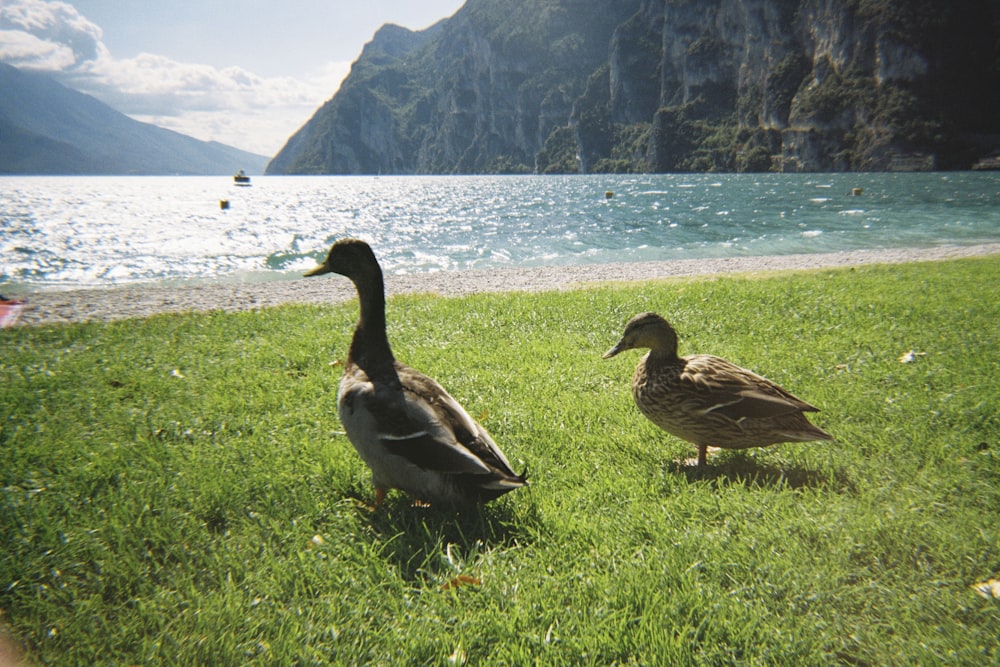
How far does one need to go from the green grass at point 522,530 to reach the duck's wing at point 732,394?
19.9 inches

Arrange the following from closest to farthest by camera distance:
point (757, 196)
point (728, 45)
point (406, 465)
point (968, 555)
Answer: point (968, 555) < point (406, 465) < point (757, 196) < point (728, 45)

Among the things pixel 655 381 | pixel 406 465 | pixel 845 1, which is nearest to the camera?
pixel 406 465

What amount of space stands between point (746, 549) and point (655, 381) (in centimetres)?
140

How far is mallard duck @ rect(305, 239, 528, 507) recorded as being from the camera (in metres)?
2.99

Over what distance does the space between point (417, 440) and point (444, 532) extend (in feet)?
2.05

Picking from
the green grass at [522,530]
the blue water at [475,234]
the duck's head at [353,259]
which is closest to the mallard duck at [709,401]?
the green grass at [522,530]

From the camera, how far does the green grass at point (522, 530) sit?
243cm

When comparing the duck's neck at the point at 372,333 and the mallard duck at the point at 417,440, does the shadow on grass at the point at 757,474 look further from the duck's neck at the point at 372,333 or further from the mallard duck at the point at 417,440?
the duck's neck at the point at 372,333

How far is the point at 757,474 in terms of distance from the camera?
3805 mm

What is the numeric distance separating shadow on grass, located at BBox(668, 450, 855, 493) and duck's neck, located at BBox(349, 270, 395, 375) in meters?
2.27

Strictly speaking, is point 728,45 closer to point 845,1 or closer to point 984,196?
point 845,1

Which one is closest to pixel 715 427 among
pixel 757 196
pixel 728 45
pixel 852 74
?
pixel 757 196

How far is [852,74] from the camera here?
348 feet

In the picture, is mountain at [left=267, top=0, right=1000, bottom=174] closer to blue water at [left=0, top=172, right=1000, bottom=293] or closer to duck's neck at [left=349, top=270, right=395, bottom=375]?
blue water at [left=0, top=172, right=1000, bottom=293]
